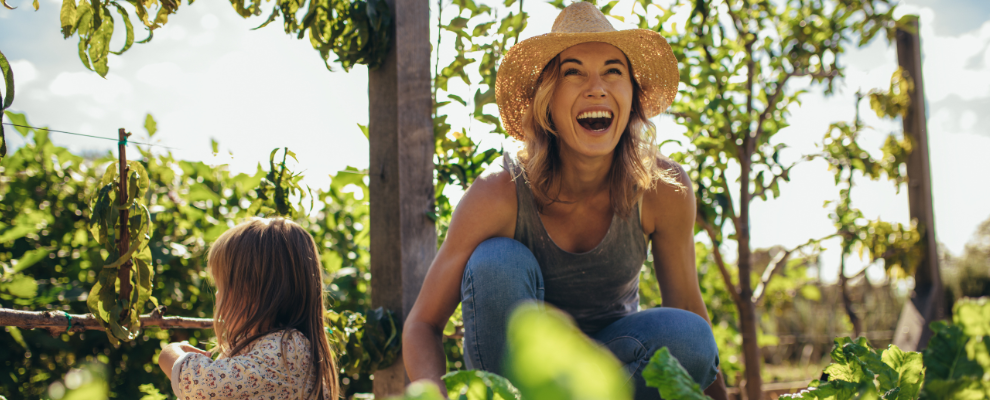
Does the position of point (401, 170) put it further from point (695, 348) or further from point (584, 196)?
point (695, 348)

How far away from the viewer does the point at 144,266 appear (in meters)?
1.20

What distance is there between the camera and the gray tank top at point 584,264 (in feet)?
4.71

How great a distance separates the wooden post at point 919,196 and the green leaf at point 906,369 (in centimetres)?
350

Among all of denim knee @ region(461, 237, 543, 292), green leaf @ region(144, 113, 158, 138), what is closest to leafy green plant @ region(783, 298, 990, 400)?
denim knee @ region(461, 237, 543, 292)

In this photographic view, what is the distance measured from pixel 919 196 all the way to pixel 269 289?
3.69 m

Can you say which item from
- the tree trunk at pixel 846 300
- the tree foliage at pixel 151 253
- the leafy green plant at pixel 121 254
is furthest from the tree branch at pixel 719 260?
the leafy green plant at pixel 121 254

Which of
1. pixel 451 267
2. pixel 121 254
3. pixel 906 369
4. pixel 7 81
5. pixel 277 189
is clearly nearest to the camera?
pixel 906 369

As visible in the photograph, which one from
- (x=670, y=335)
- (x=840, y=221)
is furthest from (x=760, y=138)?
(x=670, y=335)

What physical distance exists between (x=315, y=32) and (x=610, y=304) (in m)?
1.12

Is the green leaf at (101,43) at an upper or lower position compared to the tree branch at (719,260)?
upper

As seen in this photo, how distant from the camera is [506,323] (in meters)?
1.07

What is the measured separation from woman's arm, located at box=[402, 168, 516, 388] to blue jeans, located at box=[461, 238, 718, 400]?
0.10m

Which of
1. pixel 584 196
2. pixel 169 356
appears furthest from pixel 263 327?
pixel 584 196

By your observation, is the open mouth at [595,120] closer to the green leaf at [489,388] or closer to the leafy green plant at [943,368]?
the leafy green plant at [943,368]
